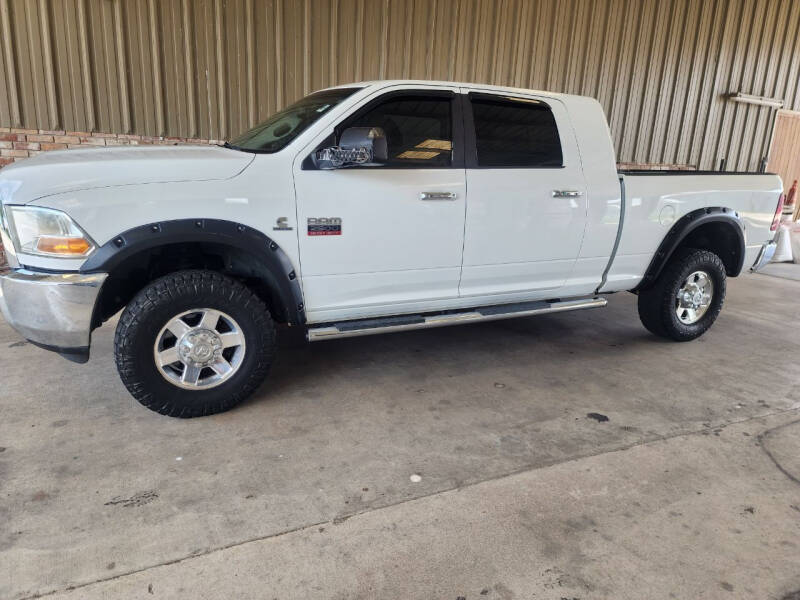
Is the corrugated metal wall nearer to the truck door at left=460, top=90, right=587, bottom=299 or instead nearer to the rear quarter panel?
the truck door at left=460, top=90, right=587, bottom=299

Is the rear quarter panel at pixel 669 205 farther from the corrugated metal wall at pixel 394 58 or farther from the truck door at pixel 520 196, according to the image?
the corrugated metal wall at pixel 394 58

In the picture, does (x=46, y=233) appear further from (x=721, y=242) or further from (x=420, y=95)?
(x=721, y=242)

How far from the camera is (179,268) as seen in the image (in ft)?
11.1

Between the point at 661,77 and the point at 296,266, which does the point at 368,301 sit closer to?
the point at 296,266

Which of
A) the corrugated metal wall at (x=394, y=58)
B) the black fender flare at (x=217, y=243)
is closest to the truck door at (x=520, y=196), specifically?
the black fender flare at (x=217, y=243)

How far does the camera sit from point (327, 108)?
3.46 meters

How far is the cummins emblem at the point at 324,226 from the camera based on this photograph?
3262 mm

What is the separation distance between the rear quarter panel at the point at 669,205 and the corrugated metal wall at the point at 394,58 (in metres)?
4.42

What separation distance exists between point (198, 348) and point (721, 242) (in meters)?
4.65

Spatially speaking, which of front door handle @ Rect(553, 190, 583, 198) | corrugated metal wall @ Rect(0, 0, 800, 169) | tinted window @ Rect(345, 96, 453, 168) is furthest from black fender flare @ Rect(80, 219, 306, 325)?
corrugated metal wall @ Rect(0, 0, 800, 169)

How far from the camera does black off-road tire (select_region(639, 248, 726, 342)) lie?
4.72 metres

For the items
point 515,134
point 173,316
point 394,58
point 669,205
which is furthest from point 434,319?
point 394,58

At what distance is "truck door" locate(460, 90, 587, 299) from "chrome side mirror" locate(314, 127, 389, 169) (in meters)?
0.69

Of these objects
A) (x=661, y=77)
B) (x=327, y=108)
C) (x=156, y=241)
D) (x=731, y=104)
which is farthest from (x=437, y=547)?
(x=731, y=104)
